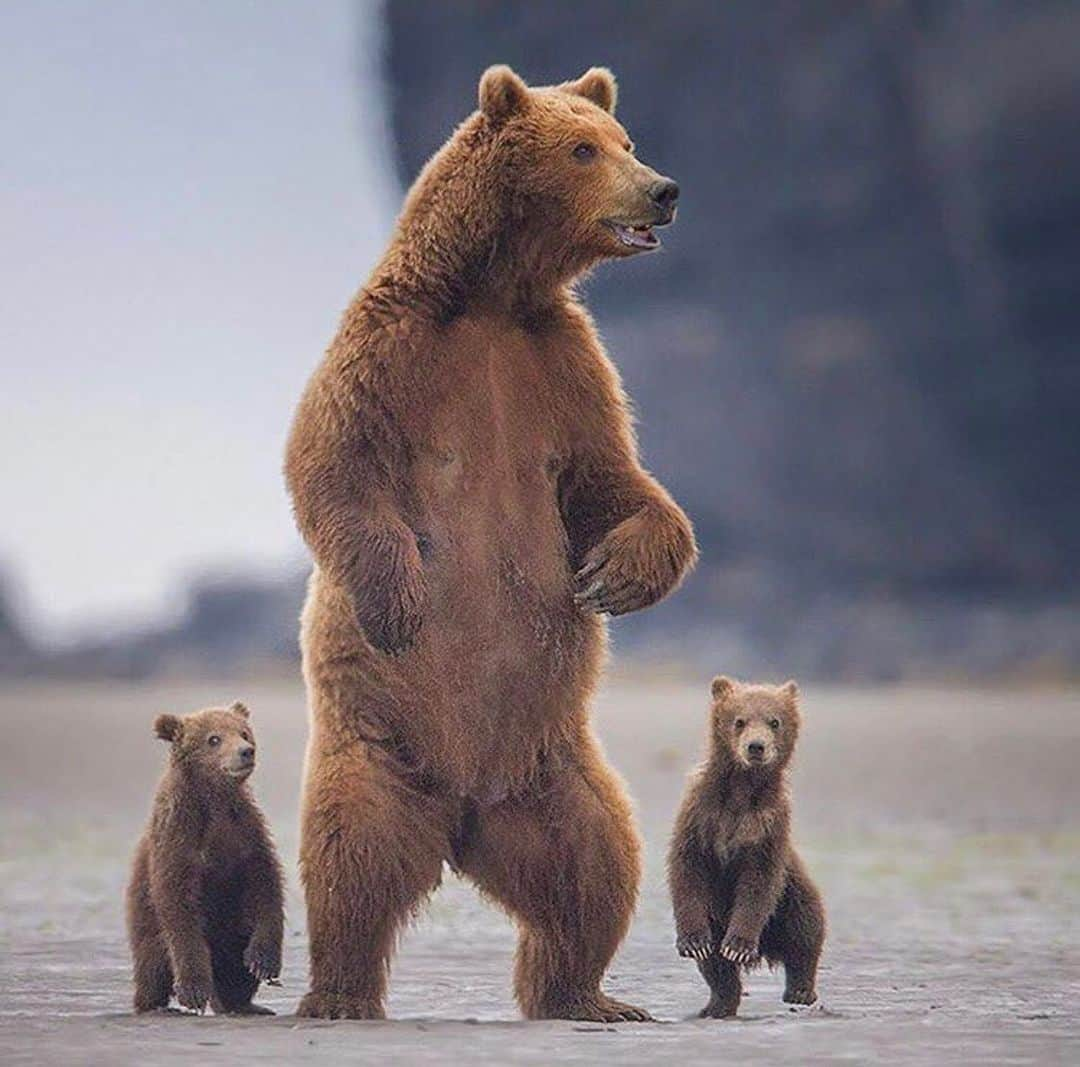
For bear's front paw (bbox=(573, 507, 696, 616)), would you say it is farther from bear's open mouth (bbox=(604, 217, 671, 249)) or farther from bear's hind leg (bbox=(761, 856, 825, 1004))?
bear's hind leg (bbox=(761, 856, 825, 1004))

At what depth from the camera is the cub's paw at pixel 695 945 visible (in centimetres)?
633

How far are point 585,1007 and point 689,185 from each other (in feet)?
142

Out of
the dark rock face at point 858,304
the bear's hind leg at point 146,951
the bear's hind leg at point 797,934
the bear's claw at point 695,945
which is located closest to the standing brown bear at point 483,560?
the bear's claw at point 695,945

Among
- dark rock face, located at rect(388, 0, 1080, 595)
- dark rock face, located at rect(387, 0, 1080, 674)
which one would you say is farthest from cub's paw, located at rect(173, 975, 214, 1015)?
dark rock face, located at rect(388, 0, 1080, 595)

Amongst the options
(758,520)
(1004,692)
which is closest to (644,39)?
(758,520)

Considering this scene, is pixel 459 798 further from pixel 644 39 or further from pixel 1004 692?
pixel 644 39

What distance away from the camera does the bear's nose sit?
5969 mm

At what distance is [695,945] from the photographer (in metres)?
6.34

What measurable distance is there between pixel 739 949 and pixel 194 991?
1.34 metres

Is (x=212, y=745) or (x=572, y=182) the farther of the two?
(x=212, y=745)

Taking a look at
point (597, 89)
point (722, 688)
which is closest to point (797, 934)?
point (722, 688)

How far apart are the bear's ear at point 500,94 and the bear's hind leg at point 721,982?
215cm

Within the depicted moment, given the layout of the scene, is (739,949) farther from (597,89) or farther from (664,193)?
(597,89)

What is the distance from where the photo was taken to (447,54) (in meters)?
52.8
